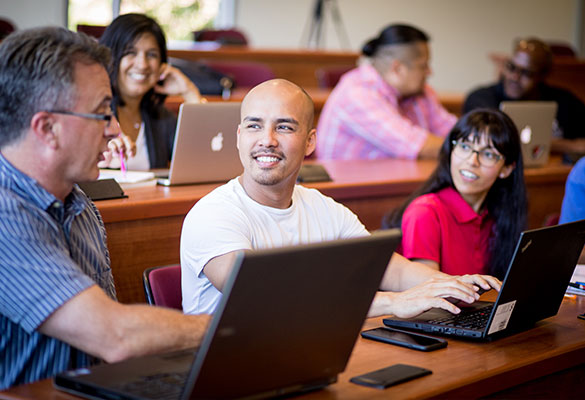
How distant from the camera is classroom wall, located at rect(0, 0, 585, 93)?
8.27 m

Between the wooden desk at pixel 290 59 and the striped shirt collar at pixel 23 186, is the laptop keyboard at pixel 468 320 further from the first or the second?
the wooden desk at pixel 290 59

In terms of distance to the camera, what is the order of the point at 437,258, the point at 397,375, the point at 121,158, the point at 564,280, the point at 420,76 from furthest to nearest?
the point at 420,76 → the point at 121,158 → the point at 437,258 → the point at 564,280 → the point at 397,375

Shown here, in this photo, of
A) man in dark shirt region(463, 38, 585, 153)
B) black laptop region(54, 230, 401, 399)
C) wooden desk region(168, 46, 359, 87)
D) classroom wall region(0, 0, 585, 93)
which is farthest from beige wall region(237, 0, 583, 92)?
black laptop region(54, 230, 401, 399)

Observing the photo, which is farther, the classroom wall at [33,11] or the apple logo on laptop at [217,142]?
the classroom wall at [33,11]

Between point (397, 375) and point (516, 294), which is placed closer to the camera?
point (397, 375)

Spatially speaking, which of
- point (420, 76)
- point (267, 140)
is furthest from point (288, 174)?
point (420, 76)

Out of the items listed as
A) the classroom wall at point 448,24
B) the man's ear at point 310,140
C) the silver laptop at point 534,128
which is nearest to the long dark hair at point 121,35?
the man's ear at point 310,140

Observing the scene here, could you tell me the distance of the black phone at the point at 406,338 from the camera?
1537 mm

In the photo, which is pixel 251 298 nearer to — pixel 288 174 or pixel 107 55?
pixel 107 55

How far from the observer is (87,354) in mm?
1393

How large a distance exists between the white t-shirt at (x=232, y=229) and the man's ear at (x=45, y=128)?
0.47m

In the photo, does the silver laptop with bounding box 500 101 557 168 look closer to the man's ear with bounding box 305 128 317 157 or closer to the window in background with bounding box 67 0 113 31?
the man's ear with bounding box 305 128 317 157

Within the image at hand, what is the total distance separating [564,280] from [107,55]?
3.51ft

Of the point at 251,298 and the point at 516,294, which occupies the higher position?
the point at 251,298
